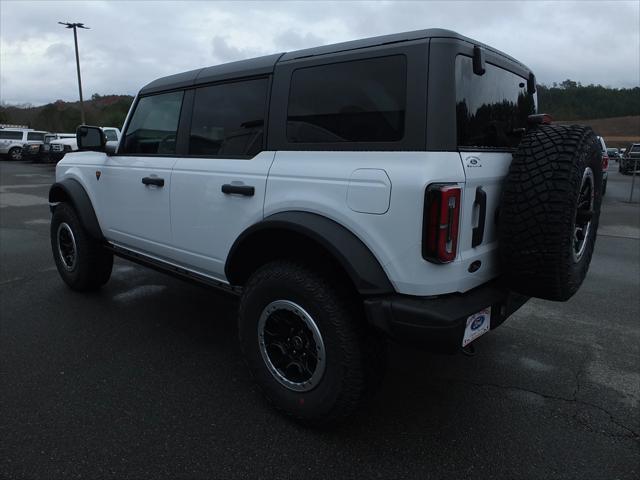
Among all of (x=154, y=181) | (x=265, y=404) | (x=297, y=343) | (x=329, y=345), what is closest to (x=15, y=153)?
(x=154, y=181)

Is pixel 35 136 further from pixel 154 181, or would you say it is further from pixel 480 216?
pixel 480 216

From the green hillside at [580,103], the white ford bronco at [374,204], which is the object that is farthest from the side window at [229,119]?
the green hillside at [580,103]

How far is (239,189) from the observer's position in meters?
2.69

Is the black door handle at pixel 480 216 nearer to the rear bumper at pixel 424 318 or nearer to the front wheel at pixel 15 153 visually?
the rear bumper at pixel 424 318

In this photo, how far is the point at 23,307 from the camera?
4.16 metres

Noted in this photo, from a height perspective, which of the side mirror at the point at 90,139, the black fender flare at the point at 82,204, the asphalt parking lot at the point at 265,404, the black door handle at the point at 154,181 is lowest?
the asphalt parking lot at the point at 265,404

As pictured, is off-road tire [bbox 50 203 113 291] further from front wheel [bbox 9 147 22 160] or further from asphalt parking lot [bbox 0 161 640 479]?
front wheel [bbox 9 147 22 160]

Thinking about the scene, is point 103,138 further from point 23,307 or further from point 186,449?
point 186,449

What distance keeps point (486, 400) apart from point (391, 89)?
6.13ft

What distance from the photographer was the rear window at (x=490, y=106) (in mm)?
2186

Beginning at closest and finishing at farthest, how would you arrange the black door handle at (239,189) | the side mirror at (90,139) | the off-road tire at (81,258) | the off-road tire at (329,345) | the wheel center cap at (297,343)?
the off-road tire at (329,345)
the wheel center cap at (297,343)
the black door handle at (239,189)
the side mirror at (90,139)
the off-road tire at (81,258)

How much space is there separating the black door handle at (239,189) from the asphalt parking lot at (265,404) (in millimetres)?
807

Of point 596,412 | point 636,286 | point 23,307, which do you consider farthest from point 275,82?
point 636,286

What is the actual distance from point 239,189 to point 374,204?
906mm
